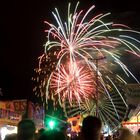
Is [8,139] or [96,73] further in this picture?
[96,73]

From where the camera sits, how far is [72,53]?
24.1 metres

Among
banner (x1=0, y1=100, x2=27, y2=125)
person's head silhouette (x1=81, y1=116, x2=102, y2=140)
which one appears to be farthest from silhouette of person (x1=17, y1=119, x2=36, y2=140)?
banner (x1=0, y1=100, x2=27, y2=125)

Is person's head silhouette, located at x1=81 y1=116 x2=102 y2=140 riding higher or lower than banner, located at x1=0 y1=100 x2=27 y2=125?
lower

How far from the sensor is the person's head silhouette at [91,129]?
231 inches

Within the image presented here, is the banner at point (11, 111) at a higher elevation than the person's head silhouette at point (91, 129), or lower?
higher

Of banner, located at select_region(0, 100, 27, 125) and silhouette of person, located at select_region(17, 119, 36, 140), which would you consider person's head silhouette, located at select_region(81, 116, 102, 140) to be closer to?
silhouette of person, located at select_region(17, 119, 36, 140)

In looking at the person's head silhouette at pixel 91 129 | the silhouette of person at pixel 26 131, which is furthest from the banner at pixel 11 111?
the person's head silhouette at pixel 91 129

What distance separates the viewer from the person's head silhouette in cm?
586

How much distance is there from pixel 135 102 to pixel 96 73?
17.3 m

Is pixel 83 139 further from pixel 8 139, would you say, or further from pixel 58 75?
pixel 58 75

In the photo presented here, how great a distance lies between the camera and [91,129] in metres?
5.86

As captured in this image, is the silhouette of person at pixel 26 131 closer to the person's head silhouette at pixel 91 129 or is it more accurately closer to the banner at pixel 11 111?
the person's head silhouette at pixel 91 129

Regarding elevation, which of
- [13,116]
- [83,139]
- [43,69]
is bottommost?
[83,139]

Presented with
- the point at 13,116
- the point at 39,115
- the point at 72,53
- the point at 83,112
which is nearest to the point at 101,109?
the point at 83,112
